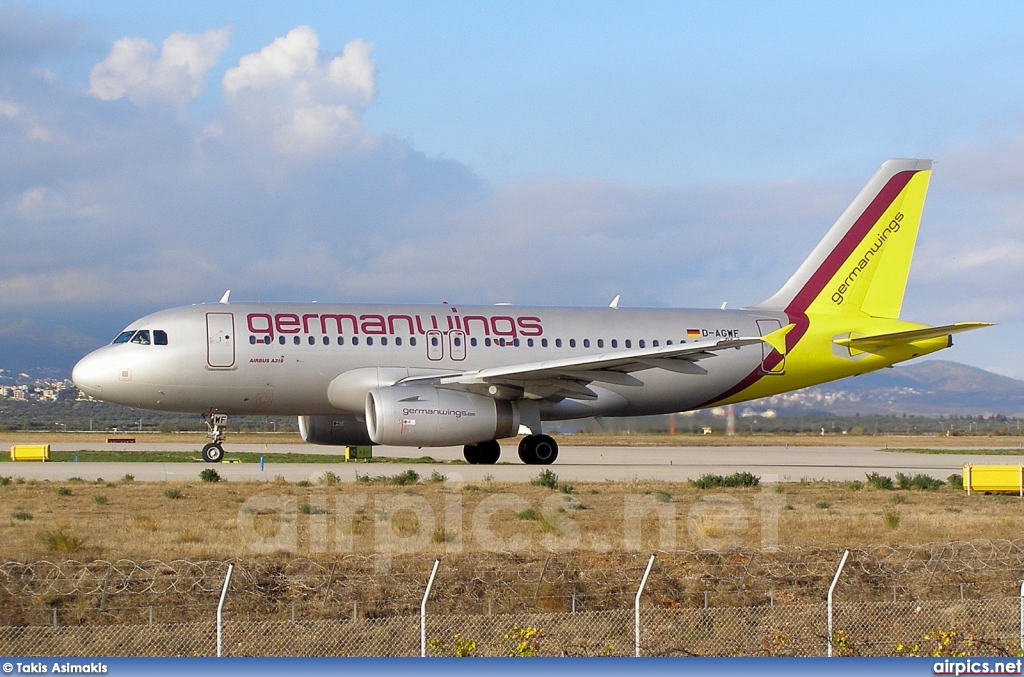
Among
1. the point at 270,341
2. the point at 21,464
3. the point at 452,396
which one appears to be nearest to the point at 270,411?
A: the point at 270,341

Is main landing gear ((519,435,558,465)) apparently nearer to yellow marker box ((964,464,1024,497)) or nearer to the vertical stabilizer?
the vertical stabilizer

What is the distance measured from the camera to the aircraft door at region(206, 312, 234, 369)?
1278 inches

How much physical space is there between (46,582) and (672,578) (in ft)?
26.0

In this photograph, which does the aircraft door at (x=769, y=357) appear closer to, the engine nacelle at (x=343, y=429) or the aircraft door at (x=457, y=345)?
the aircraft door at (x=457, y=345)

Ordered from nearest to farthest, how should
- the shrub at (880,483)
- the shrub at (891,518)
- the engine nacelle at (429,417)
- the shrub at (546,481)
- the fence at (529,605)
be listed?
the fence at (529,605) < the shrub at (891,518) < the shrub at (546,481) < the shrub at (880,483) < the engine nacelle at (429,417)

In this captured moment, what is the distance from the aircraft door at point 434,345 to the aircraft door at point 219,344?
5075 mm

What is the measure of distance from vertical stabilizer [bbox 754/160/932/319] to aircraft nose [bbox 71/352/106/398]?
18913 mm

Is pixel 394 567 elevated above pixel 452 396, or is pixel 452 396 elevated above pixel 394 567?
pixel 452 396

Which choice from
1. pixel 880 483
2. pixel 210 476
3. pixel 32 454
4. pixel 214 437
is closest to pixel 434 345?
pixel 214 437

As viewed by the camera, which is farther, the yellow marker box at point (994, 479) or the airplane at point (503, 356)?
the airplane at point (503, 356)

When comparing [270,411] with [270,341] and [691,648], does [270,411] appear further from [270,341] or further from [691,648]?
[691,648]

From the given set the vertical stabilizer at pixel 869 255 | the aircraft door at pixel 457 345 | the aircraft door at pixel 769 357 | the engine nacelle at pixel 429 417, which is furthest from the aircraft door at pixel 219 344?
the vertical stabilizer at pixel 869 255

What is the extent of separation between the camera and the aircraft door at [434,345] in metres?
33.8

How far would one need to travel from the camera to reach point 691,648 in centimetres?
1356
